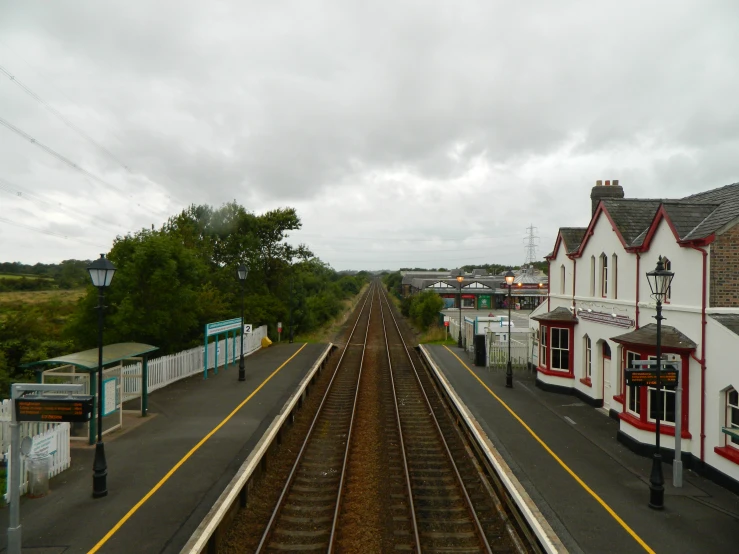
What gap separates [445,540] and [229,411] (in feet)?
32.3

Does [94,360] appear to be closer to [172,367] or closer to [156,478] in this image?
[156,478]

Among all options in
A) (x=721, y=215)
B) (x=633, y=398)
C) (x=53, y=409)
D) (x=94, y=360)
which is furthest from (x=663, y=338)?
(x=94, y=360)

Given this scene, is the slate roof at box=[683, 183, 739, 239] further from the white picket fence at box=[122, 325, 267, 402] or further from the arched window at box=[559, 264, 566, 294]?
Answer: the white picket fence at box=[122, 325, 267, 402]

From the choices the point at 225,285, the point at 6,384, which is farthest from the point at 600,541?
the point at 225,285

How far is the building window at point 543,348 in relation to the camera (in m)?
21.3

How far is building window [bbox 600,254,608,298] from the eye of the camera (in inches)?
699

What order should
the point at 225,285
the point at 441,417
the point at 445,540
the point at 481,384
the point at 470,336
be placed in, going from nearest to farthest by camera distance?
the point at 445,540 → the point at 441,417 → the point at 481,384 → the point at 470,336 → the point at 225,285

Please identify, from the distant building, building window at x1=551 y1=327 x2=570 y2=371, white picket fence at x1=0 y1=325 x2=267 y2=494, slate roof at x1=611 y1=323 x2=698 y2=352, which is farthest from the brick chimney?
the distant building

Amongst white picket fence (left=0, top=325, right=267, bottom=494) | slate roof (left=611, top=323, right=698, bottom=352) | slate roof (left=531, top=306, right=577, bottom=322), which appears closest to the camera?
white picket fence (left=0, top=325, right=267, bottom=494)

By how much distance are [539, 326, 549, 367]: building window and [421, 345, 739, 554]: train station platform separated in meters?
3.44

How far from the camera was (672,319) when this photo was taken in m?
13.1

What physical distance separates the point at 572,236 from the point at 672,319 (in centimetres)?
917

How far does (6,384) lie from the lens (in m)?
16.0

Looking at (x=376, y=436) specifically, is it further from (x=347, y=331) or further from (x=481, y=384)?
(x=347, y=331)
